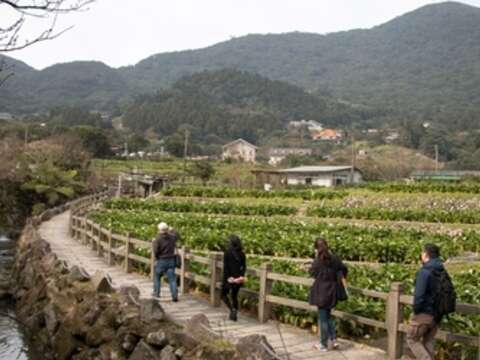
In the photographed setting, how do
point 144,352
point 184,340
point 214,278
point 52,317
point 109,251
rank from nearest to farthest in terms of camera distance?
1. point 184,340
2. point 144,352
3. point 214,278
4. point 52,317
5. point 109,251

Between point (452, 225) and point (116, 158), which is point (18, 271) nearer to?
point (452, 225)

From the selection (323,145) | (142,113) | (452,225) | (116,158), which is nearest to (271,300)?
(452,225)

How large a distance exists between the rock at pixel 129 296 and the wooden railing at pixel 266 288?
157 cm

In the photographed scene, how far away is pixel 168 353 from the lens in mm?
10266

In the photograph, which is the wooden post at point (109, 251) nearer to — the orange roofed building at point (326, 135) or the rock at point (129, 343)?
the rock at point (129, 343)

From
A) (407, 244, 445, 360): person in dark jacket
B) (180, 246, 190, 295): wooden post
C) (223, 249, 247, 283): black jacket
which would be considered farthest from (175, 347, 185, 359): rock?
(180, 246, 190, 295): wooden post

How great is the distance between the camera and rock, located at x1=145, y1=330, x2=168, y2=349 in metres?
10.6

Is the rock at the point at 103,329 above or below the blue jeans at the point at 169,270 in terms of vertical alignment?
below

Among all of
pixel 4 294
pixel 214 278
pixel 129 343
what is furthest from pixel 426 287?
pixel 4 294

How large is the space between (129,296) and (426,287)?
6.50 m

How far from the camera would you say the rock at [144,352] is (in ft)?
35.4

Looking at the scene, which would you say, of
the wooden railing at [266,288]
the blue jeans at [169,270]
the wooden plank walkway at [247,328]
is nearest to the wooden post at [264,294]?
the wooden railing at [266,288]

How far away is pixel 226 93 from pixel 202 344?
605 feet

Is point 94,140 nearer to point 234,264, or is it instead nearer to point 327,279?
point 234,264
